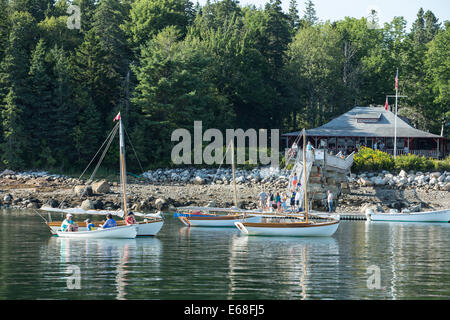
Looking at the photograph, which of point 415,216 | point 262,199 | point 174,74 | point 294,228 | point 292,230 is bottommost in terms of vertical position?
point 415,216

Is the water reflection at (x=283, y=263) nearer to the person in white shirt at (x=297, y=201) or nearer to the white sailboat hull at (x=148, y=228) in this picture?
the white sailboat hull at (x=148, y=228)

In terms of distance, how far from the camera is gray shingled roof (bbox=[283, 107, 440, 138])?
68750 millimetres

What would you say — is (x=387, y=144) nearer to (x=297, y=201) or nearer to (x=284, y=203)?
(x=297, y=201)

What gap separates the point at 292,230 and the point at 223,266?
10.9 m

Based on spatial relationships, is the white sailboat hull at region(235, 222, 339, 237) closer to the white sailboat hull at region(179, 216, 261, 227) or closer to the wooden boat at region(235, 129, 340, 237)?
the wooden boat at region(235, 129, 340, 237)

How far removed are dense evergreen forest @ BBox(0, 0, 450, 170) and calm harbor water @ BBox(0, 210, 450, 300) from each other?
1287 inches

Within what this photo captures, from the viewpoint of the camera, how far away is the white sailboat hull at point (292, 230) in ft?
109

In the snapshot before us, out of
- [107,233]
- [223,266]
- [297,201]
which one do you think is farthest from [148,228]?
[297,201]

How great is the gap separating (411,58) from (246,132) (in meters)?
28.1

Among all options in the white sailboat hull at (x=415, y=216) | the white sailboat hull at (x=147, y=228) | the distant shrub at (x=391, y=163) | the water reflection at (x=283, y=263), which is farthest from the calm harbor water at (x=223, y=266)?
the distant shrub at (x=391, y=163)

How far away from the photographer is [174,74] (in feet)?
223

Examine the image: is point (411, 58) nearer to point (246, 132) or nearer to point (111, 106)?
point (246, 132)

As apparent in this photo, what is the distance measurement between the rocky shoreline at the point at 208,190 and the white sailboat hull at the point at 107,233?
46.1 ft

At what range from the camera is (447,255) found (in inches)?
1061
